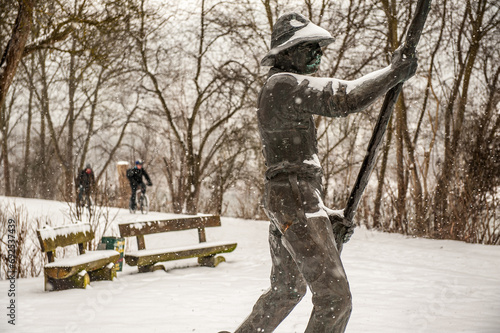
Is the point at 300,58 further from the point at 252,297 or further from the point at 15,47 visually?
the point at 15,47

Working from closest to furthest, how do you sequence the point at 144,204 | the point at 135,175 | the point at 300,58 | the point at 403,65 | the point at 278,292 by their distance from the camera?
the point at 403,65 < the point at 300,58 < the point at 278,292 < the point at 144,204 < the point at 135,175

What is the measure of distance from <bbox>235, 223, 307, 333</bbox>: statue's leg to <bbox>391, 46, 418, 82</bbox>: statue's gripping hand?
3.60 ft

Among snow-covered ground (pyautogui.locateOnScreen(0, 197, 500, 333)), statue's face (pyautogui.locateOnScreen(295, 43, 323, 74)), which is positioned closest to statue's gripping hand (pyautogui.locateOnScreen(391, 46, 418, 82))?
statue's face (pyautogui.locateOnScreen(295, 43, 323, 74))

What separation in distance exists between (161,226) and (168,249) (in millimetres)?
511

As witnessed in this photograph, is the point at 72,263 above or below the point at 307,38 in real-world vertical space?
below

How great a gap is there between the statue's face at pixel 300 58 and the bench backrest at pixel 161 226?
202 inches

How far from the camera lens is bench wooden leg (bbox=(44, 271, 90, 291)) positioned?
19.9 feet

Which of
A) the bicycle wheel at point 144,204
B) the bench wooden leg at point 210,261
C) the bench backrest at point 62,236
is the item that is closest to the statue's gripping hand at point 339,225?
the bench backrest at point 62,236

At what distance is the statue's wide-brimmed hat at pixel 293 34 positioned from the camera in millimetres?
2672

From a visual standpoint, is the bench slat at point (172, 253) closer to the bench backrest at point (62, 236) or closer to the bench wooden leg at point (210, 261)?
the bench wooden leg at point (210, 261)

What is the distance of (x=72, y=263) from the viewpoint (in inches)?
232

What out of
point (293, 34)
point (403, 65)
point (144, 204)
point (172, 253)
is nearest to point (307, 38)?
point (293, 34)

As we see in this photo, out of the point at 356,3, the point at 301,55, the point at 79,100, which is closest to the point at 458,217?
the point at 356,3

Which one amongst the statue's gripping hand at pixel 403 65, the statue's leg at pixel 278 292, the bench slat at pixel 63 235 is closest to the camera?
the statue's gripping hand at pixel 403 65
